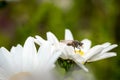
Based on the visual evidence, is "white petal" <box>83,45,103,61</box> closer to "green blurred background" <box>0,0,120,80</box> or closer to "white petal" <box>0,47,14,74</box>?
"white petal" <box>0,47,14,74</box>

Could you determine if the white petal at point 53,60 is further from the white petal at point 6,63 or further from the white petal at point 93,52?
the white petal at point 93,52

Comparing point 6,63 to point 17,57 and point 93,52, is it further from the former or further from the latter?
point 93,52

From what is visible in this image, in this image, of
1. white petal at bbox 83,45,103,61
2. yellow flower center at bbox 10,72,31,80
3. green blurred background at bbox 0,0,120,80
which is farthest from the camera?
green blurred background at bbox 0,0,120,80

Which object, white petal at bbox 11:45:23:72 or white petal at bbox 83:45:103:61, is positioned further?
white petal at bbox 83:45:103:61

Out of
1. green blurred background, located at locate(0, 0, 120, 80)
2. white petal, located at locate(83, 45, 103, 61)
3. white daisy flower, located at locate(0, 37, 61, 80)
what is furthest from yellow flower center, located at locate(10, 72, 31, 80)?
green blurred background, located at locate(0, 0, 120, 80)

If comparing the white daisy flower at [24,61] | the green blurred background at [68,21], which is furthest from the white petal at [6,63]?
the green blurred background at [68,21]
